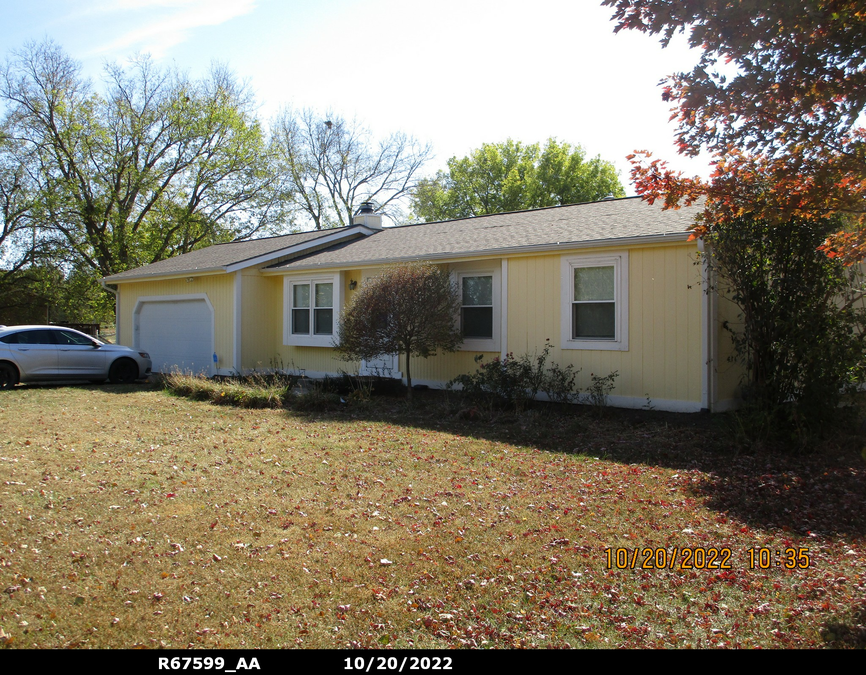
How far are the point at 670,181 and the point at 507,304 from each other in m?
5.26

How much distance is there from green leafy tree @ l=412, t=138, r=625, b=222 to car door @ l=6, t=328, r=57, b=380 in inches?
1261

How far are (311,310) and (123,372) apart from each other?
5108mm

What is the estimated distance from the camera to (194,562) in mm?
4453

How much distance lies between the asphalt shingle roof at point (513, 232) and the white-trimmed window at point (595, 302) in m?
0.47

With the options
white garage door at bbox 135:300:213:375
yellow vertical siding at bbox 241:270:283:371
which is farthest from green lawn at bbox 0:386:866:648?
white garage door at bbox 135:300:213:375

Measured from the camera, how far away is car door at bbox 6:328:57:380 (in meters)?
14.2

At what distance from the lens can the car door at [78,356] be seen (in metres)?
14.9

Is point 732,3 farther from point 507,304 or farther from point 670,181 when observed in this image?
point 507,304

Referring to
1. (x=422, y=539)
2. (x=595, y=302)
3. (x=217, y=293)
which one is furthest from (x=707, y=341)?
(x=217, y=293)

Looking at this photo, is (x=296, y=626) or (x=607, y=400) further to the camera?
(x=607, y=400)

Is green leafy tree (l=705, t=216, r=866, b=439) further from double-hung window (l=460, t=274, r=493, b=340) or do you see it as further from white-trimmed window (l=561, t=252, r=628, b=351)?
double-hung window (l=460, t=274, r=493, b=340)
